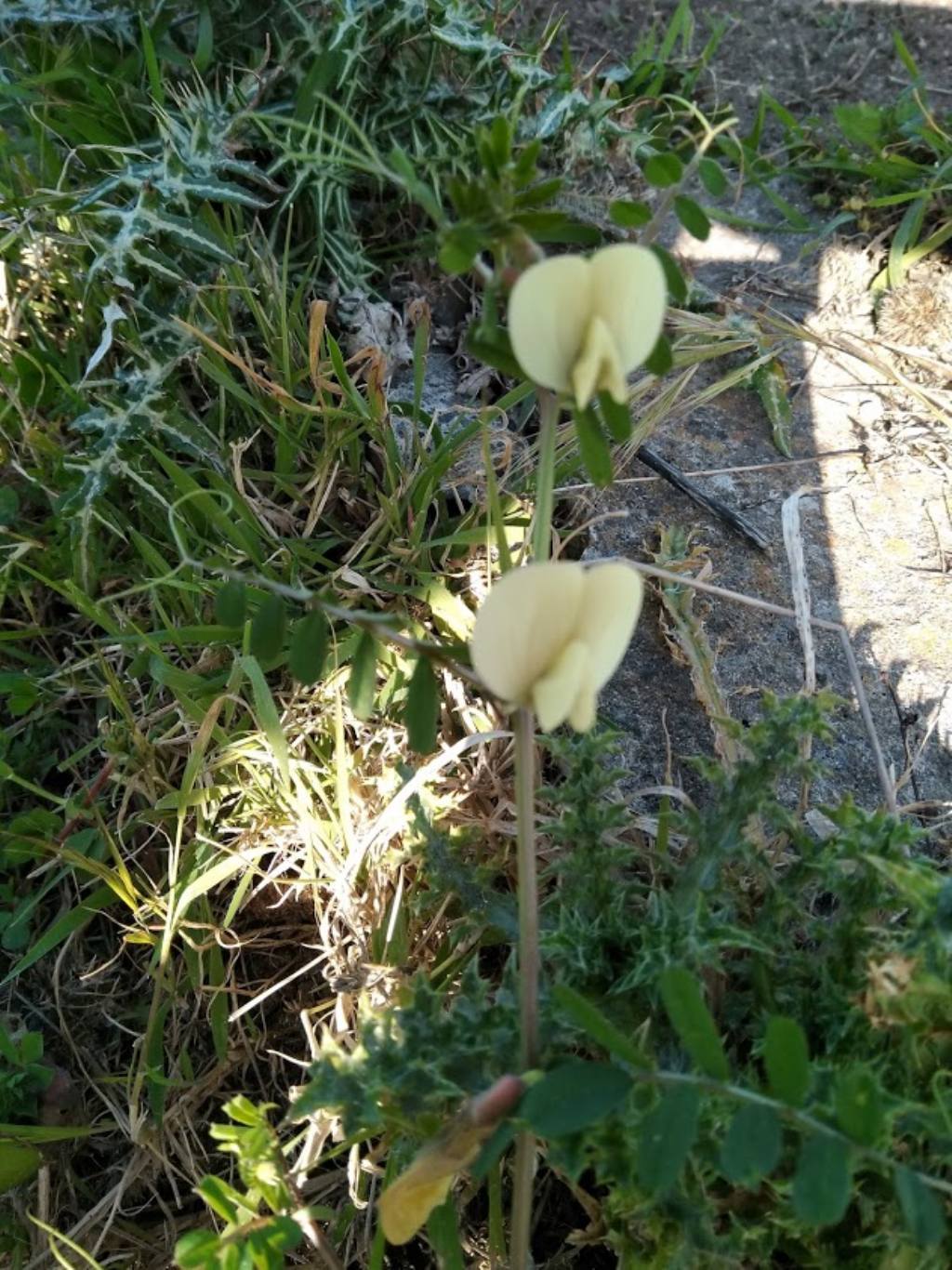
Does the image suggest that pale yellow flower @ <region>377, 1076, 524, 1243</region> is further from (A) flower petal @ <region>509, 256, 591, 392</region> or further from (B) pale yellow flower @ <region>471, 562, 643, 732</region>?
(A) flower petal @ <region>509, 256, 591, 392</region>

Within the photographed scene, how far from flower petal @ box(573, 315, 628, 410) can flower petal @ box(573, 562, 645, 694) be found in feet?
0.40

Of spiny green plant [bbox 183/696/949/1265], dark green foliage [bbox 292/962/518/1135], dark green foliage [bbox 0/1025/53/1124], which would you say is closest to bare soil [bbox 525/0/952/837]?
spiny green plant [bbox 183/696/949/1265]

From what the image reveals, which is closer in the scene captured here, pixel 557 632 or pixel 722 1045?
pixel 557 632

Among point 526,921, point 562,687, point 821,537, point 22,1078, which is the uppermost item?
point 562,687

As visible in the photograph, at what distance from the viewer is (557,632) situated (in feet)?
2.37

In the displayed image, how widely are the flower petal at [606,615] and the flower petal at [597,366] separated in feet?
0.40

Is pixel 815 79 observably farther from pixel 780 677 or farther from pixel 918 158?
pixel 780 677

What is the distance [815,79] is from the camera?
2.43 metres

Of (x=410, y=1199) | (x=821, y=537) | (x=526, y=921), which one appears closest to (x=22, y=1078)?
(x=410, y=1199)

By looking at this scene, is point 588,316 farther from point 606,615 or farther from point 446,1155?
point 446,1155

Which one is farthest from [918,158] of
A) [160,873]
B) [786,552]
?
[160,873]

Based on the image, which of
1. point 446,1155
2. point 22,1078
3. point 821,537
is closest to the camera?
point 446,1155

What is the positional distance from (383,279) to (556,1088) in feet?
5.00

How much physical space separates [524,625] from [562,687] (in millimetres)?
51
